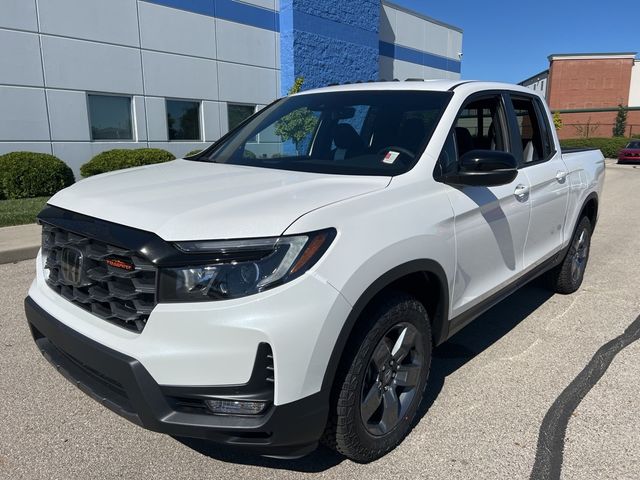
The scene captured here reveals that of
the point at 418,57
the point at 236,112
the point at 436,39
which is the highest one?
the point at 436,39

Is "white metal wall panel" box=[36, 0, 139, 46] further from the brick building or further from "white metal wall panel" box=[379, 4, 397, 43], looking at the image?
the brick building

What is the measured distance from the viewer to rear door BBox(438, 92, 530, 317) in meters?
2.91

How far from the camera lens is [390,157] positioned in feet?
9.66

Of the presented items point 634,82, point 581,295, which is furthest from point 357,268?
point 634,82

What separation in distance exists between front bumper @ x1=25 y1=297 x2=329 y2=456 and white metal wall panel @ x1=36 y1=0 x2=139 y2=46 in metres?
12.6

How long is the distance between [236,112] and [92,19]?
495 cm

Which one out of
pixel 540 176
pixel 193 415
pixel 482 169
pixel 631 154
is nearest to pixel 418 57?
pixel 631 154

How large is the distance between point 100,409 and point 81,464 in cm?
50

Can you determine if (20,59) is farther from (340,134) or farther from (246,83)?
(340,134)

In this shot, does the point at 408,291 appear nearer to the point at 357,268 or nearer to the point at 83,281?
the point at 357,268

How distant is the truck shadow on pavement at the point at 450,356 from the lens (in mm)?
2572

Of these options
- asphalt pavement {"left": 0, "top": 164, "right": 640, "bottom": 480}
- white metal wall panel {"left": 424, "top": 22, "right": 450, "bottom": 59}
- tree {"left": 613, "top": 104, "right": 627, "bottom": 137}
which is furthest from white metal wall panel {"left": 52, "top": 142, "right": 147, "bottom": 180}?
tree {"left": 613, "top": 104, "right": 627, "bottom": 137}

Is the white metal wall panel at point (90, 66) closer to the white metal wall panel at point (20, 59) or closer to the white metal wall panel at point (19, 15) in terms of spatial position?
the white metal wall panel at point (20, 59)

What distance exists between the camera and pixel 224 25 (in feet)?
51.4
